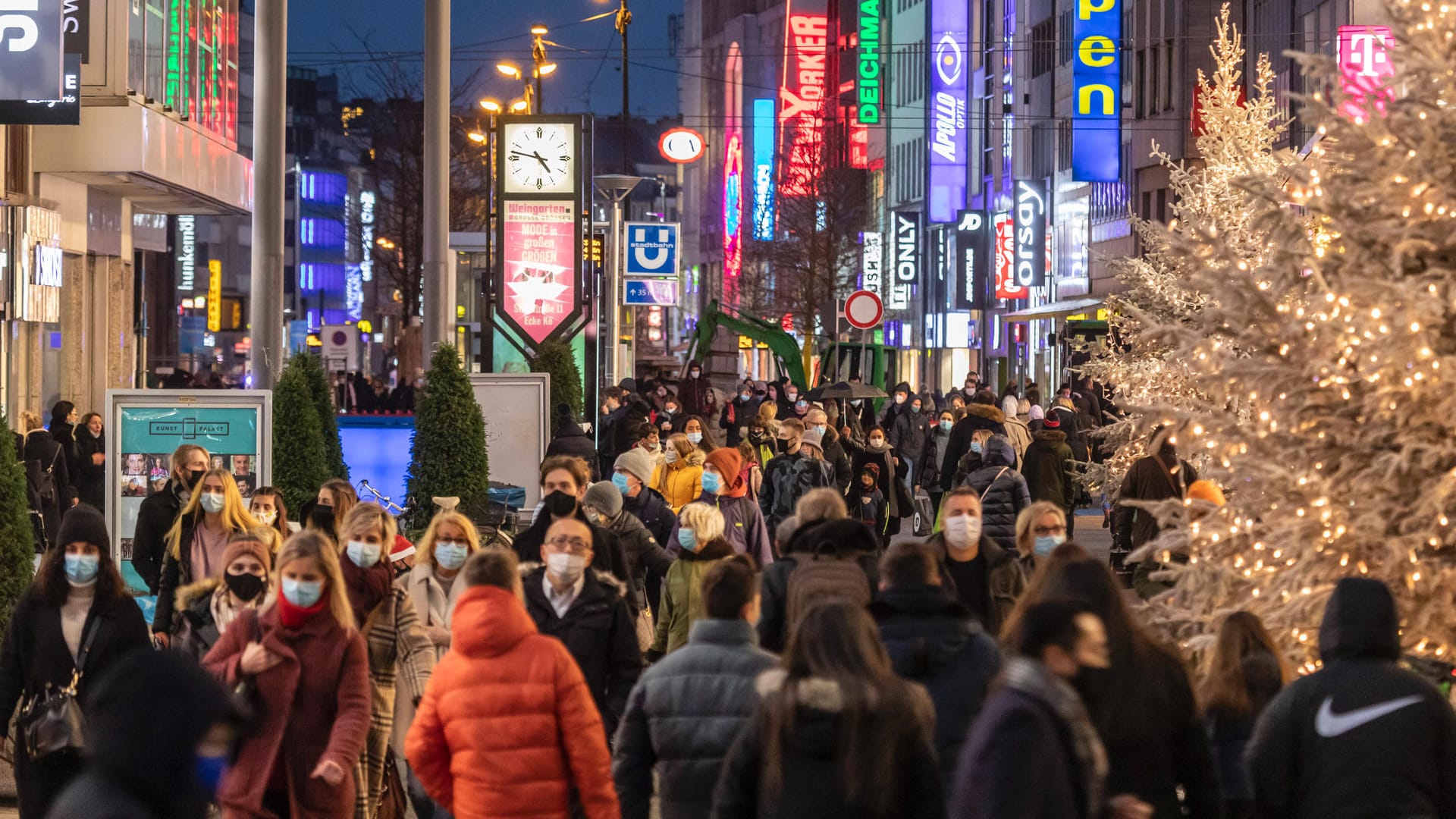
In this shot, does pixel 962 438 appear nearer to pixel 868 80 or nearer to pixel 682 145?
pixel 682 145

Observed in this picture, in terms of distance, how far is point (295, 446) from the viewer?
18203 mm

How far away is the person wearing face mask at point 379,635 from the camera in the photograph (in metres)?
8.14

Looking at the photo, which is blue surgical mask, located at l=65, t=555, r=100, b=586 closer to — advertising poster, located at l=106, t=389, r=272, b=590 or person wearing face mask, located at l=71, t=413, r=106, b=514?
advertising poster, located at l=106, t=389, r=272, b=590

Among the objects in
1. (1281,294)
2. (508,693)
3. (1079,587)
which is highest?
(1281,294)

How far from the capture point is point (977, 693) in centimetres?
644

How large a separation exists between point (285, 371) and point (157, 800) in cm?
1495

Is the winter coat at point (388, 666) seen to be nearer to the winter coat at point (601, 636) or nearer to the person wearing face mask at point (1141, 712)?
the winter coat at point (601, 636)

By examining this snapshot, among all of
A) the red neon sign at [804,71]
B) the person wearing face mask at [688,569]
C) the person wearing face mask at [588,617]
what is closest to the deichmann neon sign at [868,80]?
the red neon sign at [804,71]

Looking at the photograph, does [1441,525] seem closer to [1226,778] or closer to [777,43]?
[1226,778]

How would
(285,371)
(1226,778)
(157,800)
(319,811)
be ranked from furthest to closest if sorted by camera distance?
(285,371) → (319,811) → (1226,778) → (157,800)

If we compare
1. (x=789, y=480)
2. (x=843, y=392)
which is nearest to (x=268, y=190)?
(x=789, y=480)


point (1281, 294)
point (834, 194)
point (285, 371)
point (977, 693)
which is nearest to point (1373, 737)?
point (977, 693)

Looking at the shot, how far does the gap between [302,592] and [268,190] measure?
Result: 576 inches

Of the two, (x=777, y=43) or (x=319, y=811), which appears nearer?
(x=319, y=811)
